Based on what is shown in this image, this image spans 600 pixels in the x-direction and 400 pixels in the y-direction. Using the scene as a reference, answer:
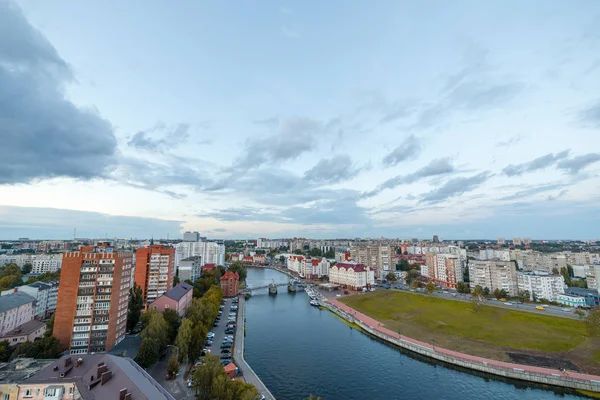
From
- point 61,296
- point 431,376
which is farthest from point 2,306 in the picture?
point 431,376

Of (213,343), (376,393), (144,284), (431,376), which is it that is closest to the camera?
(376,393)

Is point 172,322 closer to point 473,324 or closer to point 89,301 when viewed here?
point 89,301

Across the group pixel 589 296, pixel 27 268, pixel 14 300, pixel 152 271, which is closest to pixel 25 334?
pixel 14 300

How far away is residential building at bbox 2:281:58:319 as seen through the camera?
176 feet

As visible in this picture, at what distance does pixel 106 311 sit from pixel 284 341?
25.2m

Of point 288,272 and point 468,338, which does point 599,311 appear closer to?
point 468,338

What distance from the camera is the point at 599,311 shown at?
4300 cm

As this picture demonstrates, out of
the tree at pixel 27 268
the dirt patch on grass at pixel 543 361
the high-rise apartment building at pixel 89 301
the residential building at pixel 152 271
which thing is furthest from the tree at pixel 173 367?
the tree at pixel 27 268

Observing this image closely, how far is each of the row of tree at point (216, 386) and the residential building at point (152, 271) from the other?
143ft

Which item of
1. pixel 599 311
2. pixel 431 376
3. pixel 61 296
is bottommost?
pixel 431 376

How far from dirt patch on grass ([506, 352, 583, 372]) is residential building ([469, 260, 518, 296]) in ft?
149

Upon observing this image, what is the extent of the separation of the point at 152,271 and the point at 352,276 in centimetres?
5718

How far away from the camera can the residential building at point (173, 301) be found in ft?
163

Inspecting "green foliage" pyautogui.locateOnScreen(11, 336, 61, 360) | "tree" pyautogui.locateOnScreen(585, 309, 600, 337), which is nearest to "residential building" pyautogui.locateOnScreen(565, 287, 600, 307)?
"tree" pyautogui.locateOnScreen(585, 309, 600, 337)
